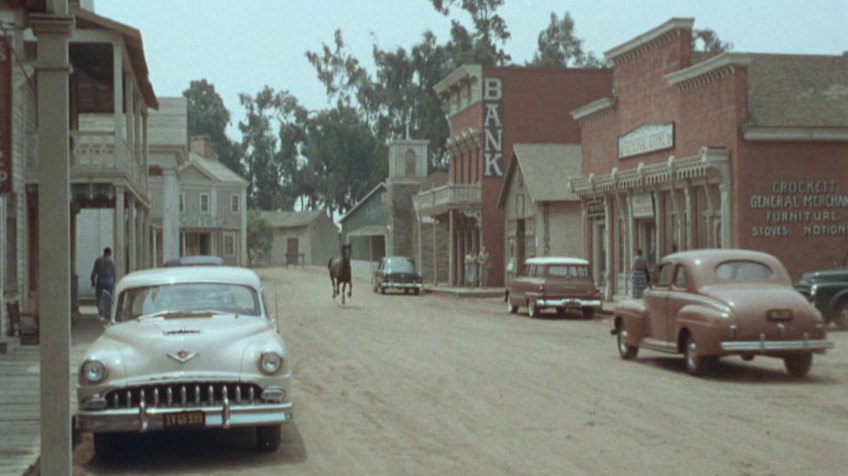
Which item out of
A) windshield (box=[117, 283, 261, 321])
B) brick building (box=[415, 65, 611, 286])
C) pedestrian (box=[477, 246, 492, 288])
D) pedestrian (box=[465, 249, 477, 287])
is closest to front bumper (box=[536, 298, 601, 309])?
pedestrian (box=[477, 246, 492, 288])

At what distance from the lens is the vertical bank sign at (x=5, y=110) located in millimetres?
12931

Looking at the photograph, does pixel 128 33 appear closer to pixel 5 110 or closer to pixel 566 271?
pixel 5 110

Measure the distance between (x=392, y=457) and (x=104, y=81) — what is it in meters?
20.8

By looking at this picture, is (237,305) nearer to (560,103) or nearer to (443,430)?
(443,430)

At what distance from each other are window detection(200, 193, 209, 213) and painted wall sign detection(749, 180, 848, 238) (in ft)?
191

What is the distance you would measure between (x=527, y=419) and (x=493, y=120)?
A: 135 feet

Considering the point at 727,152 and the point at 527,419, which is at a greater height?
the point at 727,152

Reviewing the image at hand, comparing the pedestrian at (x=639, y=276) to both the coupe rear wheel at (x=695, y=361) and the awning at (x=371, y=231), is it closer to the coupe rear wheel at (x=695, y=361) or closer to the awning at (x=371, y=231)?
the coupe rear wheel at (x=695, y=361)

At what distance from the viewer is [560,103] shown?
174ft

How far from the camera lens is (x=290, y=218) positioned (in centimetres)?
10431

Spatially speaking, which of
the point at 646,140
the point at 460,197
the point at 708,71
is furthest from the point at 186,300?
the point at 460,197

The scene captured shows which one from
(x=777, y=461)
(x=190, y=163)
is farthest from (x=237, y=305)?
(x=190, y=163)

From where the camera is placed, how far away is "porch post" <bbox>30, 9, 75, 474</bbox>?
8.00 meters

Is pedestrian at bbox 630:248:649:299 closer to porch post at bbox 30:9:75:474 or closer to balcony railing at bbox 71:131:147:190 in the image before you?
balcony railing at bbox 71:131:147:190
